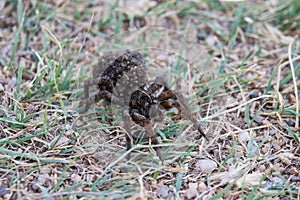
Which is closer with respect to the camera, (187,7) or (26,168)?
(26,168)

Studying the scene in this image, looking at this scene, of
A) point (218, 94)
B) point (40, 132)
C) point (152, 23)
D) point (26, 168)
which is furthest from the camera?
point (152, 23)

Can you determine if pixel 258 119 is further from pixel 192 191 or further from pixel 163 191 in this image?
pixel 163 191

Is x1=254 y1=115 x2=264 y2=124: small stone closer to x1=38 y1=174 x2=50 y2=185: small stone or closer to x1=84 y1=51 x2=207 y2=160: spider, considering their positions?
x1=84 y1=51 x2=207 y2=160: spider

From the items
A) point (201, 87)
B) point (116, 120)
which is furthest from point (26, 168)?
point (201, 87)

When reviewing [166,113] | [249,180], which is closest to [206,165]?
[249,180]

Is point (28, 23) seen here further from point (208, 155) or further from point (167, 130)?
point (208, 155)

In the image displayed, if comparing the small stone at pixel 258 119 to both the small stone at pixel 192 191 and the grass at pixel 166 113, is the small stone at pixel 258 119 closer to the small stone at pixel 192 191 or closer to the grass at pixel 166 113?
the grass at pixel 166 113

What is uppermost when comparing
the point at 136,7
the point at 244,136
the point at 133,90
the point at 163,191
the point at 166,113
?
the point at 136,7
